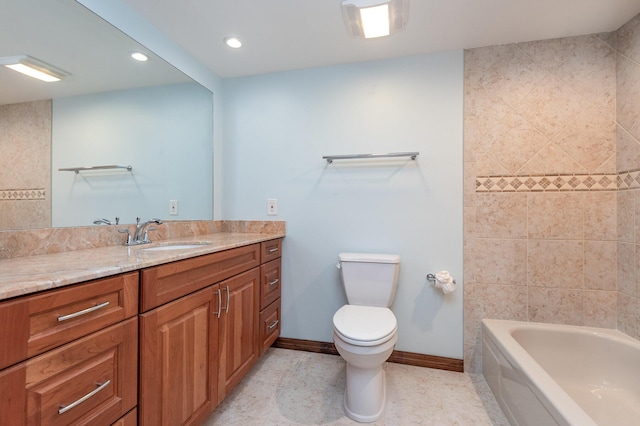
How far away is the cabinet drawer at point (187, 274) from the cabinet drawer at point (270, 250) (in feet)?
0.63

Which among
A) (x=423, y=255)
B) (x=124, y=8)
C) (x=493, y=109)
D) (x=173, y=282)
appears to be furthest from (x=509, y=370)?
(x=124, y=8)

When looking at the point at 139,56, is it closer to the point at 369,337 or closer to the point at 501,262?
the point at 369,337

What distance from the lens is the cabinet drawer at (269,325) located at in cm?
181

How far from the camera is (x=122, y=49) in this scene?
1534 millimetres

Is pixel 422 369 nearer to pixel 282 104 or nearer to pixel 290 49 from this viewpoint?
pixel 282 104

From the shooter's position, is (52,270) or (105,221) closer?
(52,270)

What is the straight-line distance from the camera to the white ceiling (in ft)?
4.85

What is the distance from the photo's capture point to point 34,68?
1164 mm

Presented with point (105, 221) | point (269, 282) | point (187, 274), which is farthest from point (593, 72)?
point (105, 221)

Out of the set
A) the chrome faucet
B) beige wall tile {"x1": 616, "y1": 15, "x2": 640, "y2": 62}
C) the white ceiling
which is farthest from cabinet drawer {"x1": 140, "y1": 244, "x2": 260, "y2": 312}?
beige wall tile {"x1": 616, "y1": 15, "x2": 640, "y2": 62}

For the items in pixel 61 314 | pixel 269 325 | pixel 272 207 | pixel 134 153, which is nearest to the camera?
pixel 61 314

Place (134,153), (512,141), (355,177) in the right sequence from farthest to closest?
(355,177), (512,141), (134,153)

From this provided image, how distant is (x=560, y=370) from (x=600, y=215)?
3.13 ft

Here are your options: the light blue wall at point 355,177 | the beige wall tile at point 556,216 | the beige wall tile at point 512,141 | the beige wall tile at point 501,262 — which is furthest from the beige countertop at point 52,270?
the beige wall tile at point 556,216
